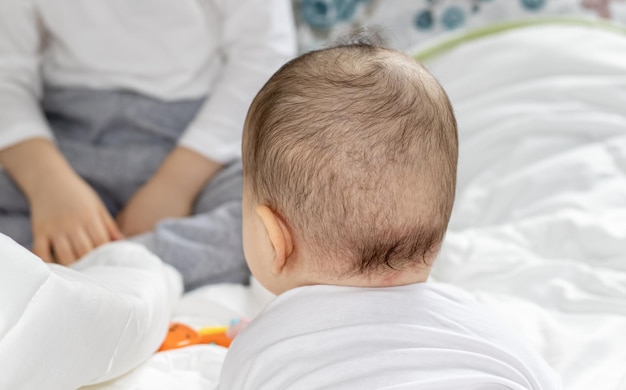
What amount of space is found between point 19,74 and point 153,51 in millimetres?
218

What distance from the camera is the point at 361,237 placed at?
0.67 m

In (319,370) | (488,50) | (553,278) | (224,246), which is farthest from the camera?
(488,50)

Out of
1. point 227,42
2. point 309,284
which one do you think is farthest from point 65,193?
point 309,284

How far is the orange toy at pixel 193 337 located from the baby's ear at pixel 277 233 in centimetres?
22

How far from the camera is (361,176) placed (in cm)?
66

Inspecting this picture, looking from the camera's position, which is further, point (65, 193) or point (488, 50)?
point (488, 50)

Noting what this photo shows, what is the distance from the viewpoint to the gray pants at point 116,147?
3.88 feet

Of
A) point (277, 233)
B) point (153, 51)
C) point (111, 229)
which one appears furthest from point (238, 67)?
point (277, 233)

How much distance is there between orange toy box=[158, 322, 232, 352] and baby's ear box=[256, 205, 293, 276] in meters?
0.22

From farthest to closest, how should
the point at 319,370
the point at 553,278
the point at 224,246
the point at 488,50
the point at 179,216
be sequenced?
1. the point at 488,50
2. the point at 179,216
3. the point at 224,246
4. the point at 553,278
5. the point at 319,370

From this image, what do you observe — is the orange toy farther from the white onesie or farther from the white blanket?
the white onesie

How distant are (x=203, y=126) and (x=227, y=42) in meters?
0.16

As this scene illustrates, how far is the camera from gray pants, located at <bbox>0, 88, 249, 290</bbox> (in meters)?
1.18

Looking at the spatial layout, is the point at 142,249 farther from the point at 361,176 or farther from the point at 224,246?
the point at 361,176
